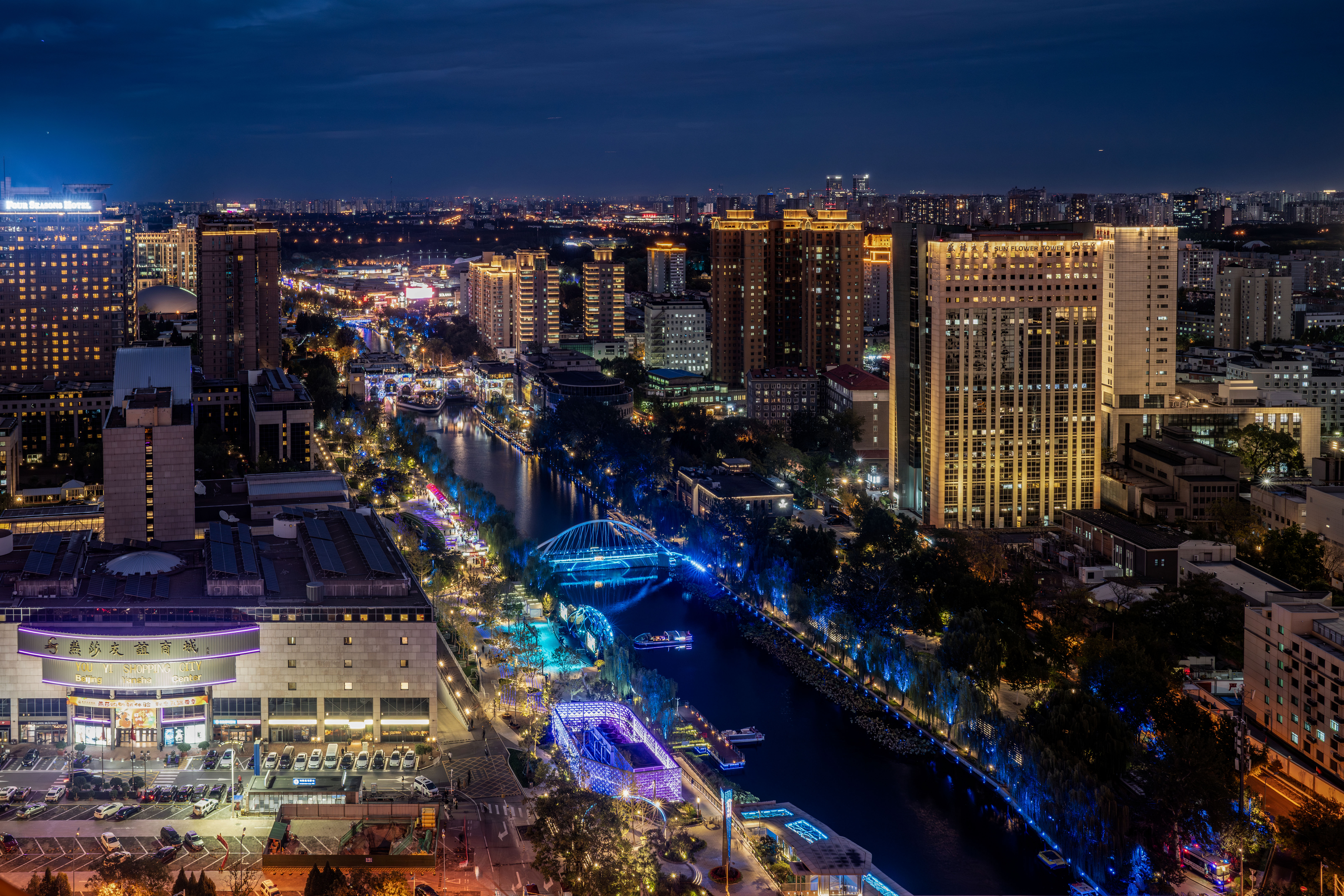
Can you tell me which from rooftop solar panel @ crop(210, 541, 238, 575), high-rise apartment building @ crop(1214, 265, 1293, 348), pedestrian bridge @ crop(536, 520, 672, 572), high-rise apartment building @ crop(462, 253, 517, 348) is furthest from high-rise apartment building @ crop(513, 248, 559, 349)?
rooftop solar panel @ crop(210, 541, 238, 575)

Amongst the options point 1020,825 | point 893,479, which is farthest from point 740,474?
point 1020,825

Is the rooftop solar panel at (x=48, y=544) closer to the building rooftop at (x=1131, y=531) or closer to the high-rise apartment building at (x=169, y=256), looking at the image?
the building rooftop at (x=1131, y=531)

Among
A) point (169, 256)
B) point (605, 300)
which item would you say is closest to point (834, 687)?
point (605, 300)

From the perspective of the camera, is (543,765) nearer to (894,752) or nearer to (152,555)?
(894,752)

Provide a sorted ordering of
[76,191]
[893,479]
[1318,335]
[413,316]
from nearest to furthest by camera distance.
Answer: [893,479] < [76,191] < [1318,335] < [413,316]

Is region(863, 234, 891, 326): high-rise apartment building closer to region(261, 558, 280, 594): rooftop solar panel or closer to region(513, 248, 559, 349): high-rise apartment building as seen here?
region(513, 248, 559, 349): high-rise apartment building

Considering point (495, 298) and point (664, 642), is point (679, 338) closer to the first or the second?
point (495, 298)
